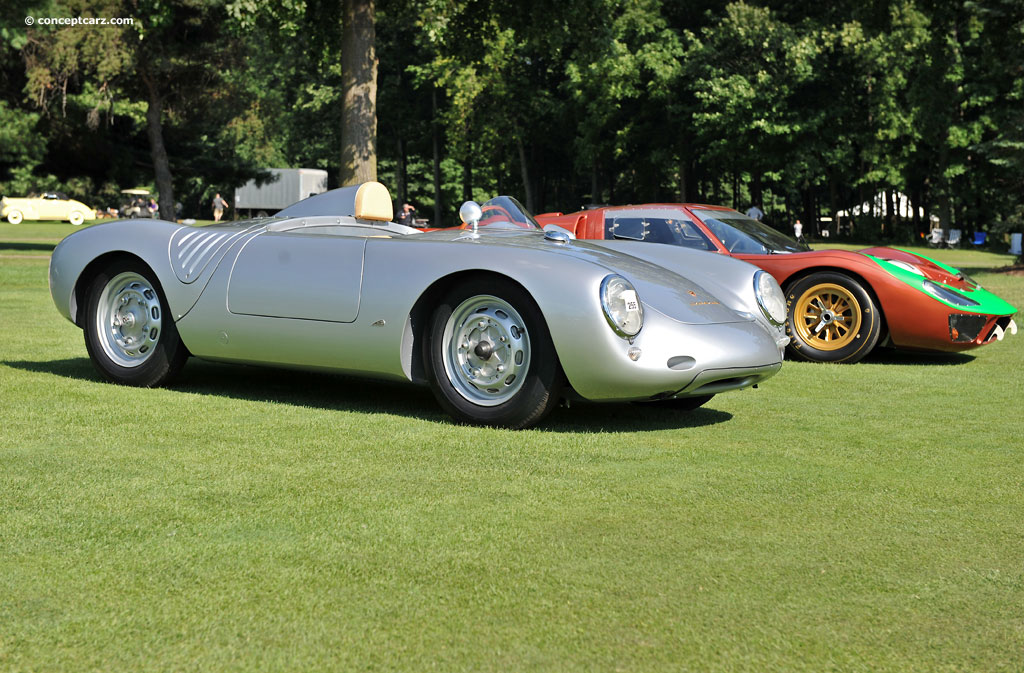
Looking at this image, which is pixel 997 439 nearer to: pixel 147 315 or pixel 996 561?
pixel 996 561

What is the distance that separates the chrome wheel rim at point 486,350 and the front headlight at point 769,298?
1.95 meters

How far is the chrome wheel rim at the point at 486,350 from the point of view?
570cm

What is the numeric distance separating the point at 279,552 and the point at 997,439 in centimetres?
382

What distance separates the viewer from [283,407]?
629 centimetres

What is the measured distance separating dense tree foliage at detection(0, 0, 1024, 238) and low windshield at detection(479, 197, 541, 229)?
31.8ft

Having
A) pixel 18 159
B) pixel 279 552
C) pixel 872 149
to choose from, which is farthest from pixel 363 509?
pixel 872 149

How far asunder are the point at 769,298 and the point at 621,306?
184 centimetres

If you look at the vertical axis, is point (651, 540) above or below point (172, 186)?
below

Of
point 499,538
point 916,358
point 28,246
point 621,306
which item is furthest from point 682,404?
point 28,246

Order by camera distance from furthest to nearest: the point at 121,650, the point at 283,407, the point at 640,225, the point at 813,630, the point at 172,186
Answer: the point at 172,186 < the point at 640,225 < the point at 283,407 < the point at 813,630 < the point at 121,650

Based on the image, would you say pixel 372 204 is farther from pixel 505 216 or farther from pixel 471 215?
pixel 505 216

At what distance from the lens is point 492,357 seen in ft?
18.9

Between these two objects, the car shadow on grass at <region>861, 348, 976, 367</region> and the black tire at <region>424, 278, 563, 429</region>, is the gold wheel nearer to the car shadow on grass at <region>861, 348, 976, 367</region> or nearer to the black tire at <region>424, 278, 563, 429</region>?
the car shadow on grass at <region>861, 348, 976, 367</region>

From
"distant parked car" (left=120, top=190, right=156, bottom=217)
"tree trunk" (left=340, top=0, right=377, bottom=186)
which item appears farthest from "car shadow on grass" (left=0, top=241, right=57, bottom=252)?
"distant parked car" (left=120, top=190, right=156, bottom=217)
